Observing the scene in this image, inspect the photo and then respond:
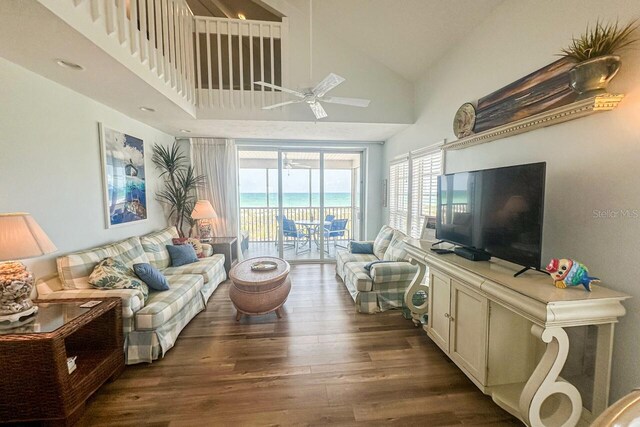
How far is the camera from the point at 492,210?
1878mm

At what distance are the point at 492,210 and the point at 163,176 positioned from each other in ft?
14.9

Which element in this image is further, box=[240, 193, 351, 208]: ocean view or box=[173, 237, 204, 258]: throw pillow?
box=[240, 193, 351, 208]: ocean view

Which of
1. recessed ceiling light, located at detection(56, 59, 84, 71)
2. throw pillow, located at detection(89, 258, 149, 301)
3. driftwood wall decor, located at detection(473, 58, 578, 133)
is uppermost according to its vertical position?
recessed ceiling light, located at detection(56, 59, 84, 71)

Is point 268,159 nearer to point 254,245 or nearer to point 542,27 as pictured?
point 254,245

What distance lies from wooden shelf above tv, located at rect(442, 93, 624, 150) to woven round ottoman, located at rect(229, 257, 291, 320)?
2.35 metres

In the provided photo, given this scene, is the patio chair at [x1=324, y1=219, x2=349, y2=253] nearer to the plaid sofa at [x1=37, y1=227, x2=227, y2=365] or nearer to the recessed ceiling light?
the plaid sofa at [x1=37, y1=227, x2=227, y2=365]

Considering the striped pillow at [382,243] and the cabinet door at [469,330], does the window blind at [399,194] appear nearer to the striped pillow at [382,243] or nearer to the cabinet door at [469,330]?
the striped pillow at [382,243]

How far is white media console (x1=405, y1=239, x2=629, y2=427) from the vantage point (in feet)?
4.30

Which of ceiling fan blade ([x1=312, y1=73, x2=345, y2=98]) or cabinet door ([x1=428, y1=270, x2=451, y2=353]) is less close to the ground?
ceiling fan blade ([x1=312, y1=73, x2=345, y2=98])

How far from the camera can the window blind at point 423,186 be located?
3.15 meters

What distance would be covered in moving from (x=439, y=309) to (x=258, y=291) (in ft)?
5.82

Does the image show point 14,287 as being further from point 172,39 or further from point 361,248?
point 361,248

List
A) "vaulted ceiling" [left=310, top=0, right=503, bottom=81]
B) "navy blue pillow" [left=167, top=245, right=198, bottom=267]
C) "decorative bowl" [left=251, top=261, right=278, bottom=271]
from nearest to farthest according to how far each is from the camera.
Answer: "vaulted ceiling" [left=310, top=0, right=503, bottom=81] < "decorative bowl" [left=251, top=261, right=278, bottom=271] < "navy blue pillow" [left=167, top=245, right=198, bottom=267]

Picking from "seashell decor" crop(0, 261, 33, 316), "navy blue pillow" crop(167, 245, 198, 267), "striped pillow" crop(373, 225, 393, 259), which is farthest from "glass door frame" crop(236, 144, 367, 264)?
"seashell decor" crop(0, 261, 33, 316)
